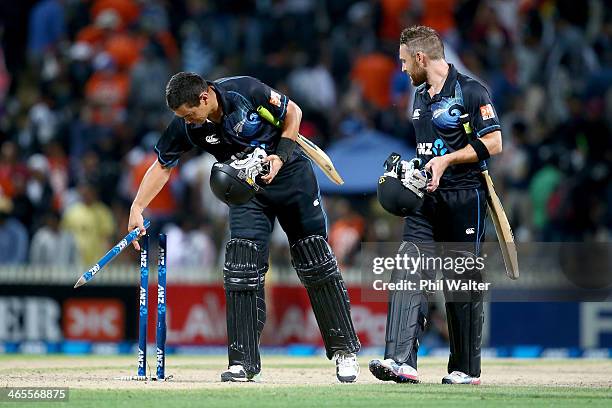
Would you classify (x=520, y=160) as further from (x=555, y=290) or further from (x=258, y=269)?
(x=258, y=269)

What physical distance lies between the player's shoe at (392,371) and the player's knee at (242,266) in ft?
3.51

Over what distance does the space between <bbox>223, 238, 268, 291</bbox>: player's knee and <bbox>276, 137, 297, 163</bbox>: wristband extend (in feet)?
2.23

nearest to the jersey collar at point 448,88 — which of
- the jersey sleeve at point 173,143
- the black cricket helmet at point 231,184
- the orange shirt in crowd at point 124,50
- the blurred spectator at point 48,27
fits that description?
the black cricket helmet at point 231,184

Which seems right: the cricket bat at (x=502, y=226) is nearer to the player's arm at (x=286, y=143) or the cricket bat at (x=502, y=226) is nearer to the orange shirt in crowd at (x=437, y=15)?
the player's arm at (x=286, y=143)

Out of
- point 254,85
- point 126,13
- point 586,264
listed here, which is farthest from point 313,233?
point 126,13

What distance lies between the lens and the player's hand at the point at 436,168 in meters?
9.90

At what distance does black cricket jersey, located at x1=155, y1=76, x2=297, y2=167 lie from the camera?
1041cm

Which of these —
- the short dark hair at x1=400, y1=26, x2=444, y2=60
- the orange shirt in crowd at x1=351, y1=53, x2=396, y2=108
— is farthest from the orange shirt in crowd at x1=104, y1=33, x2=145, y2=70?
the short dark hair at x1=400, y1=26, x2=444, y2=60

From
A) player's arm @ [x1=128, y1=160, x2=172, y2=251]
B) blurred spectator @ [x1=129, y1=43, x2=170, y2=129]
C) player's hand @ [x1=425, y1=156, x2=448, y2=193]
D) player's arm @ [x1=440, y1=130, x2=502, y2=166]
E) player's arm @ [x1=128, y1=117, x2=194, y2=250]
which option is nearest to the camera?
player's hand @ [x1=425, y1=156, x2=448, y2=193]

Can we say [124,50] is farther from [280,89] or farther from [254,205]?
[254,205]

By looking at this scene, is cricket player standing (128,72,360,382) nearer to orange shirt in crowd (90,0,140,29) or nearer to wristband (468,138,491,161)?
wristband (468,138,491,161)

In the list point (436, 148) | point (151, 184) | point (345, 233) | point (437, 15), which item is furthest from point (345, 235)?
point (436, 148)

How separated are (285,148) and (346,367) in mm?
1762

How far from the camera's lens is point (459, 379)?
34.6 feet
